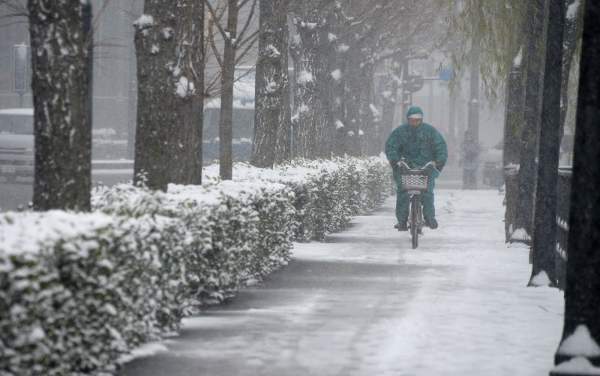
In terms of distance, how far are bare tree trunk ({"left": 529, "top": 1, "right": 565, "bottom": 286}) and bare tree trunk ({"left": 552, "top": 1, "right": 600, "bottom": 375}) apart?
5.27 meters

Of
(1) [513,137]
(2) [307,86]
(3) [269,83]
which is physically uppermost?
(2) [307,86]

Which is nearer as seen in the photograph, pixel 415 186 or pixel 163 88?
pixel 163 88

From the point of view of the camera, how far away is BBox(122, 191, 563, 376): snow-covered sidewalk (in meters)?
8.39

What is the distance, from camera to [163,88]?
11992 mm

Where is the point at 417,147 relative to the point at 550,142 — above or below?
below

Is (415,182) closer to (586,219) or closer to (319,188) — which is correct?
(319,188)

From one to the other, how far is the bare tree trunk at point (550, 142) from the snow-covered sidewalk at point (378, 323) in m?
0.55

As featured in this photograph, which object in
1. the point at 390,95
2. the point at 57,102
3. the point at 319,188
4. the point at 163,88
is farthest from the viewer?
the point at 390,95

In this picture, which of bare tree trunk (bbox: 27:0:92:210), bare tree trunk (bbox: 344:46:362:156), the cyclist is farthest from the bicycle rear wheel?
bare tree trunk (bbox: 344:46:362:156)

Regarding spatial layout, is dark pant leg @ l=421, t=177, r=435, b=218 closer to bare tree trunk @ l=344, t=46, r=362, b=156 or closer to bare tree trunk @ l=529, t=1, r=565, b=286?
bare tree trunk @ l=529, t=1, r=565, b=286

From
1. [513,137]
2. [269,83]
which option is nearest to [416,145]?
Result: [513,137]

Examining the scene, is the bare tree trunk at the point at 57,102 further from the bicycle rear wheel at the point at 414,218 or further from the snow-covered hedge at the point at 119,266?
the bicycle rear wheel at the point at 414,218

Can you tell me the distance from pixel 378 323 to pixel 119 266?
11.0ft

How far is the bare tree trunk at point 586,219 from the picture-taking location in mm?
7203
